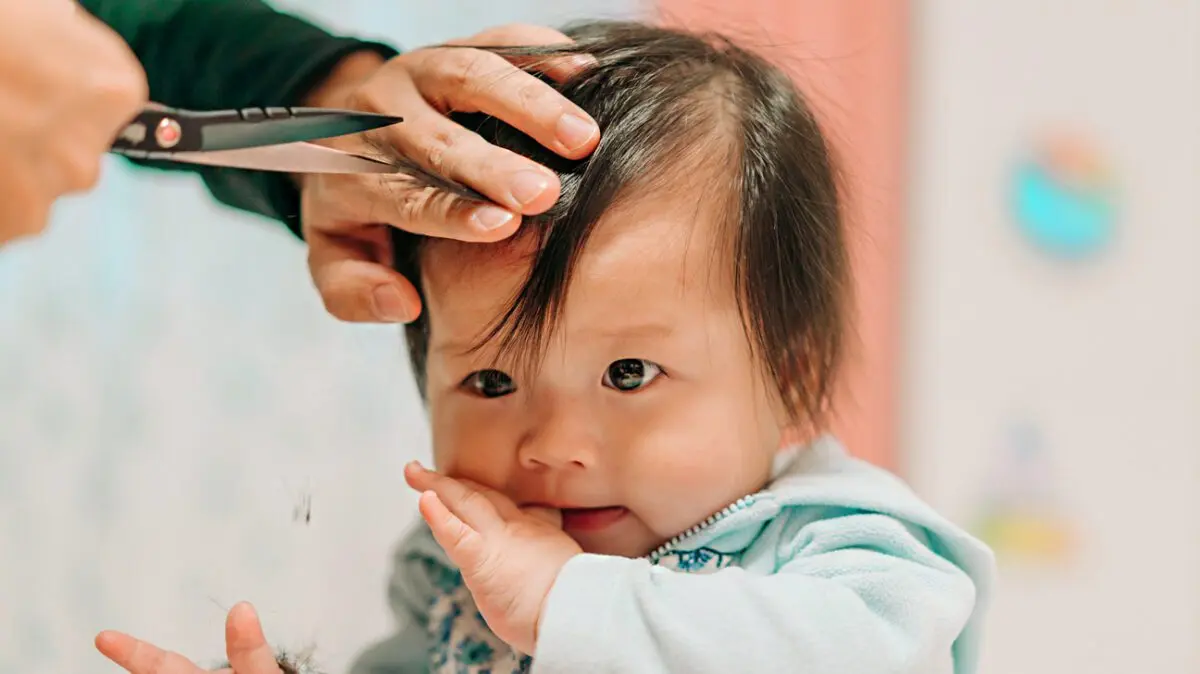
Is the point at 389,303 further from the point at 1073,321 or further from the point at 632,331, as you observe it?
the point at 1073,321

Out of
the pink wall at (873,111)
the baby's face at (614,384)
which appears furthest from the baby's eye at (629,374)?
the pink wall at (873,111)

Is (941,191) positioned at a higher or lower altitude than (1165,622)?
higher

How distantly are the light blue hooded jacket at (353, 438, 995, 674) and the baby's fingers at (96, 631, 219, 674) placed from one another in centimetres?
10

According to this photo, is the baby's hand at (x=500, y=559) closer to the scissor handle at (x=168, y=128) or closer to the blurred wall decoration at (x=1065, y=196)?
the scissor handle at (x=168, y=128)

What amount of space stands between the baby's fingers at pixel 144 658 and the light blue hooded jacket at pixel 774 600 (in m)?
0.10

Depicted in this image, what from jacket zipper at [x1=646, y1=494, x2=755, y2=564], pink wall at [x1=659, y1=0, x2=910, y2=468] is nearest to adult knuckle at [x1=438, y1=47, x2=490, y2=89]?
jacket zipper at [x1=646, y1=494, x2=755, y2=564]

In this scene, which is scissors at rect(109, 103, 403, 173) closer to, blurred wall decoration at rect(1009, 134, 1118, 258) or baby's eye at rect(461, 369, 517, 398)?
baby's eye at rect(461, 369, 517, 398)

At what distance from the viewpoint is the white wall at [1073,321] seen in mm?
1168

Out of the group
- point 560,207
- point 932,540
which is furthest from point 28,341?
point 932,540

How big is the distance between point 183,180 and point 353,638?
33cm

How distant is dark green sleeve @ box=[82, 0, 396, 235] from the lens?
0.60 meters

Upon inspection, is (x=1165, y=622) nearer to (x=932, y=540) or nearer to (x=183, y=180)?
(x=932, y=540)

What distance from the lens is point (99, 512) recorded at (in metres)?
0.74

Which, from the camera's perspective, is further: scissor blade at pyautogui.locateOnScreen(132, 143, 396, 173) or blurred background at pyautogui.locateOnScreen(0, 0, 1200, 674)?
blurred background at pyautogui.locateOnScreen(0, 0, 1200, 674)
